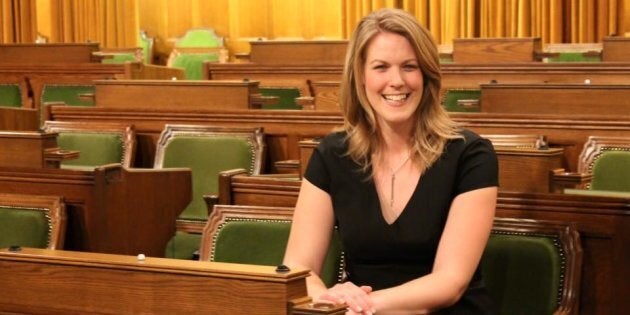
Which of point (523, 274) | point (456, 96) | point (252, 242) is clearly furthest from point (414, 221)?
point (456, 96)

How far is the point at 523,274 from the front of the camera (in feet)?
6.98

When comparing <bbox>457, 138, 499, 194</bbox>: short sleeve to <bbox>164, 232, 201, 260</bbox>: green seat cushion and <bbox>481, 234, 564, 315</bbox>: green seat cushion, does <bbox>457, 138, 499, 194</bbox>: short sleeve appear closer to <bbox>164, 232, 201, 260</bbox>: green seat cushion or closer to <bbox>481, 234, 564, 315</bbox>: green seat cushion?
<bbox>481, 234, 564, 315</bbox>: green seat cushion

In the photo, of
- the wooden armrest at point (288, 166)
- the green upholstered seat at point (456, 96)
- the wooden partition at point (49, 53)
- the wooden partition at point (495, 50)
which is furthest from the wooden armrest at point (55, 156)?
A: the wooden partition at point (495, 50)

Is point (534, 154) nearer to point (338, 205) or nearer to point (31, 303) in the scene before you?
point (338, 205)

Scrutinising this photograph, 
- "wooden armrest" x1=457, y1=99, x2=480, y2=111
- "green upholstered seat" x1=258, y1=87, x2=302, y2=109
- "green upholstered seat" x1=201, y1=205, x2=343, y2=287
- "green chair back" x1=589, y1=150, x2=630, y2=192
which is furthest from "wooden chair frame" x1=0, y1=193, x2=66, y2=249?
"green upholstered seat" x1=258, y1=87, x2=302, y2=109

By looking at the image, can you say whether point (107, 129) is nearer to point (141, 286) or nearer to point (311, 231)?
point (311, 231)

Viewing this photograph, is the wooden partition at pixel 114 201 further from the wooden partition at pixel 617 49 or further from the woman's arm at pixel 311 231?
the wooden partition at pixel 617 49

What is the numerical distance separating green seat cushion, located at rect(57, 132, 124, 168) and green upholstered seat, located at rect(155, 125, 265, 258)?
0.62 ft

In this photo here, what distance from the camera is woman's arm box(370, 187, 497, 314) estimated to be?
1.84 metres

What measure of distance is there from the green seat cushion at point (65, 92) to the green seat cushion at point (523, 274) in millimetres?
3245

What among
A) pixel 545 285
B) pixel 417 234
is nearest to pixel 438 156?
pixel 417 234

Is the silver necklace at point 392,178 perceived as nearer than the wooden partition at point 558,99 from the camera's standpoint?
Yes

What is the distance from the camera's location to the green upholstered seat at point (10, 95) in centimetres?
525

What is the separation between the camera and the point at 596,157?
3.00 m
